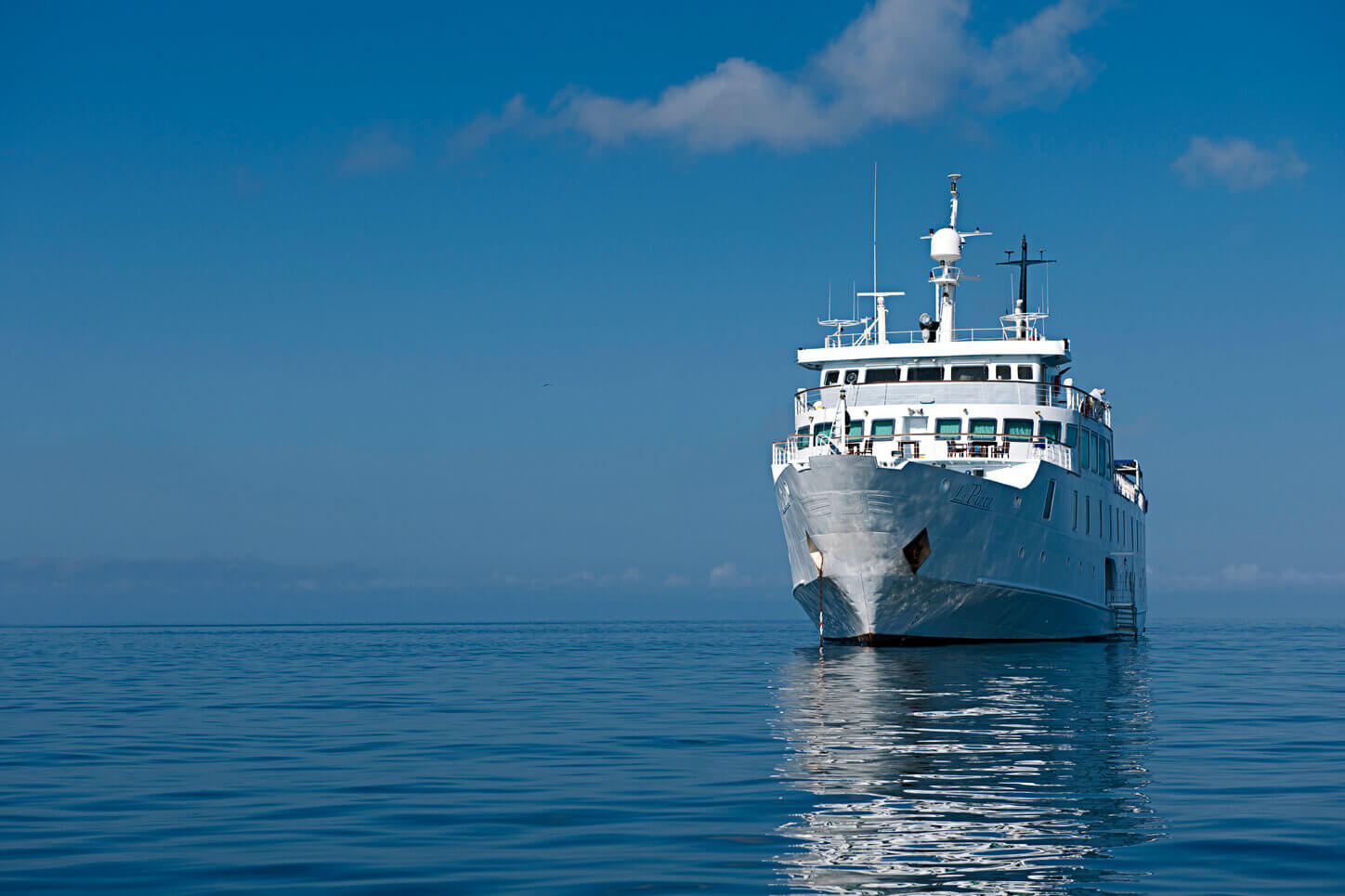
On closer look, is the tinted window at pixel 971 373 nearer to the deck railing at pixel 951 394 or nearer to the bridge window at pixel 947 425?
the deck railing at pixel 951 394

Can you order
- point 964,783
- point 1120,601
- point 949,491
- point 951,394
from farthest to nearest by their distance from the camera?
point 1120,601 < point 951,394 < point 949,491 < point 964,783

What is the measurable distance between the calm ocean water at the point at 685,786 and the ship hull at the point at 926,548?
312 inches

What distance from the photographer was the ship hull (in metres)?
38.3

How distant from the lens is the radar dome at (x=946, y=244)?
5425 cm

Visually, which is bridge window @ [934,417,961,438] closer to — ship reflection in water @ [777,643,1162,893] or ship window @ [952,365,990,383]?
ship window @ [952,365,990,383]

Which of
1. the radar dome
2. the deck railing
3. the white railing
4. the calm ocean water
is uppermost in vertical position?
the radar dome

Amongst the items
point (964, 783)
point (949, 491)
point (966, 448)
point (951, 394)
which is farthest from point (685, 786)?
point (951, 394)

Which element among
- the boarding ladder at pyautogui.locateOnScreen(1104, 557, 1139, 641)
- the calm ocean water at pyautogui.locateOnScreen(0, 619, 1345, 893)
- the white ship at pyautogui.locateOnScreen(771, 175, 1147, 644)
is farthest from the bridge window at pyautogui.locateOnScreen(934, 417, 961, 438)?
the calm ocean water at pyautogui.locateOnScreen(0, 619, 1345, 893)

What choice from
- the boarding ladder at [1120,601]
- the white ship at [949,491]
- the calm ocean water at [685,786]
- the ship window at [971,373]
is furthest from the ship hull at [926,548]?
the calm ocean water at [685,786]

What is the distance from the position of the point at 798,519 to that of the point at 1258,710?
18978 millimetres

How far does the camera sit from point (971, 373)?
158 ft

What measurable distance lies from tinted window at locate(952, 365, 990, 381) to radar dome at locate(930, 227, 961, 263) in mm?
7685

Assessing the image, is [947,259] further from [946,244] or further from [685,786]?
[685,786]

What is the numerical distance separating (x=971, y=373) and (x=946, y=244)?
26.6 feet
